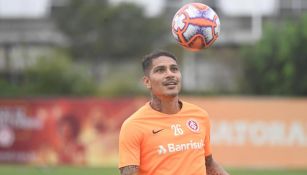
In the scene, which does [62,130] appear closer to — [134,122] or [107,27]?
[107,27]

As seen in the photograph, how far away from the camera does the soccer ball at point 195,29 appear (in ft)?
26.8

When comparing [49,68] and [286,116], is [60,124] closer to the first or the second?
[286,116]

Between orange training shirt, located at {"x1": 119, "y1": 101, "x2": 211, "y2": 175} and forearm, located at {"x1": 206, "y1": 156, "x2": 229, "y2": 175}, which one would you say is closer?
orange training shirt, located at {"x1": 119, "y1": 101, "x2": 211, "y2": 175}

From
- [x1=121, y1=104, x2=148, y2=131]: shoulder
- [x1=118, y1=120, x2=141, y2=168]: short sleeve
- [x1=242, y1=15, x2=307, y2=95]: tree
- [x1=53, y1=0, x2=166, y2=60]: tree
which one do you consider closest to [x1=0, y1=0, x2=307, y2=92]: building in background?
[x1=53, y1=0, x2=166, y2=60]: tree

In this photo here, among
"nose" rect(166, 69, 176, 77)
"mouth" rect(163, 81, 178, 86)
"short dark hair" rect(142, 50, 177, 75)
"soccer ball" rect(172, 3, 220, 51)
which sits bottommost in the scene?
"mouth" rect(163, 81, 178, 86)

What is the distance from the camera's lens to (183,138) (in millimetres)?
7418

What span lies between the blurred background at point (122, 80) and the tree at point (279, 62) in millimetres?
54

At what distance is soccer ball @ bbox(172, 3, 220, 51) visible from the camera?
818cm

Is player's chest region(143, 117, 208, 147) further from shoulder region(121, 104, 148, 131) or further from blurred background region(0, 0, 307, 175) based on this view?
blurred background region(0, 0, 307, 175)

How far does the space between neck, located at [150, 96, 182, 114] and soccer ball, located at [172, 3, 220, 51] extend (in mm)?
896

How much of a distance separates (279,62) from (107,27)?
39.4 ft

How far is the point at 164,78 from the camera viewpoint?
7348 mm

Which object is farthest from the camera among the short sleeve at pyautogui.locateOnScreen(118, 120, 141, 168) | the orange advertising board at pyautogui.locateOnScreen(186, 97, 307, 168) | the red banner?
the red banner

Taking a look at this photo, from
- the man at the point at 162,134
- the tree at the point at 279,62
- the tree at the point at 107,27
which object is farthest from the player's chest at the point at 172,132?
→ the tree at the point at 107,27
